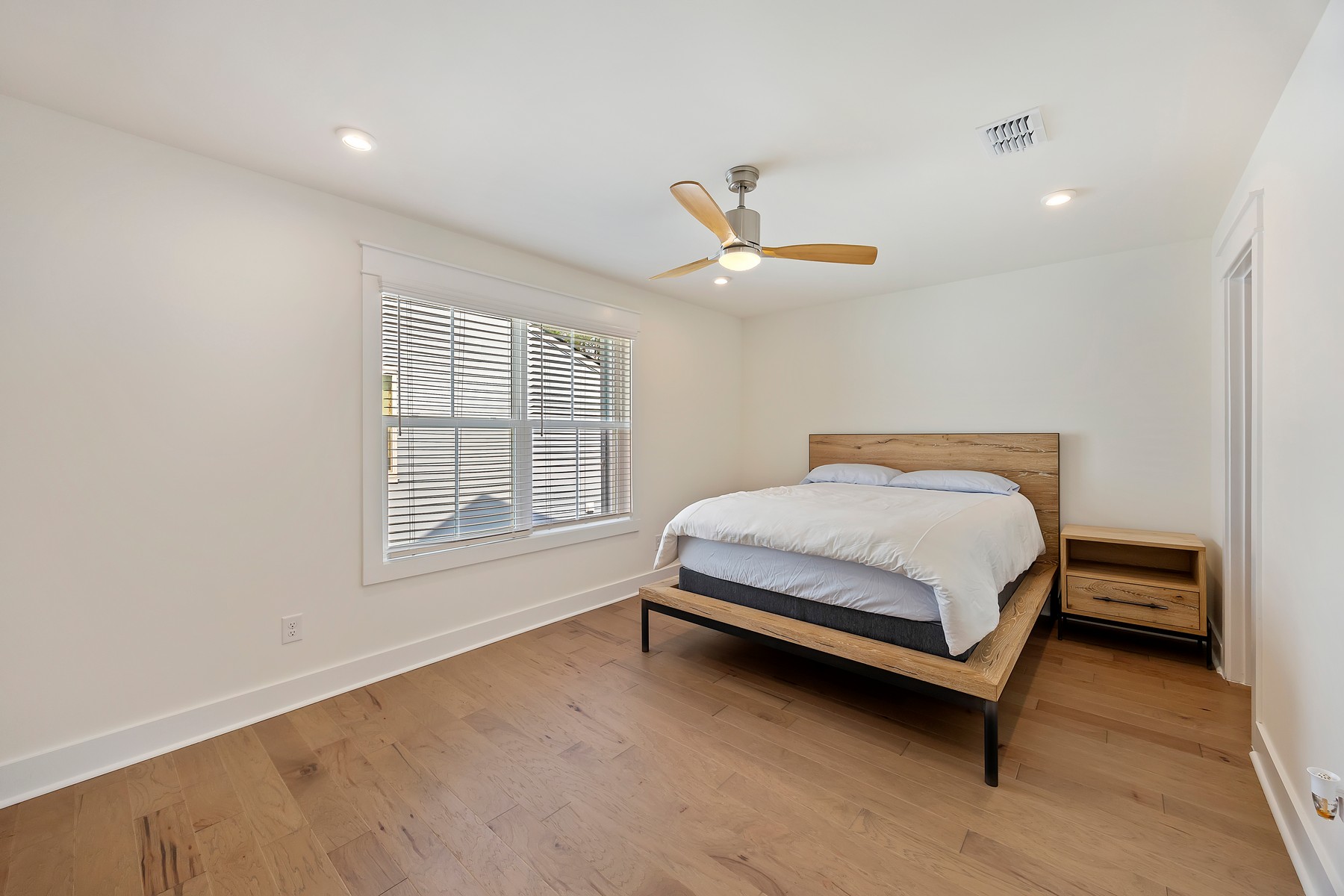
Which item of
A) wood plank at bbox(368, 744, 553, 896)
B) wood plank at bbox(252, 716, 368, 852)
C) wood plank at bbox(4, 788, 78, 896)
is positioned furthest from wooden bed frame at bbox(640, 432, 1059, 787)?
wood plank at bbox(4, 788, 78, 896)

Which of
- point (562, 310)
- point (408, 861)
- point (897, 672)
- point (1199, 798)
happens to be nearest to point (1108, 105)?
point (897, 672)

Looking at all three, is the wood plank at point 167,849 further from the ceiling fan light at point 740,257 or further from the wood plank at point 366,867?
the ceiling fan light at point 740,257

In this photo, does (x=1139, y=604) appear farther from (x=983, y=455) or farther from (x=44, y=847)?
(x=44, y=847)

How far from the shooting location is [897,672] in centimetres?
204

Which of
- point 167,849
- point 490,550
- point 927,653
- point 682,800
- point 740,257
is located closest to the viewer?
point 167,849

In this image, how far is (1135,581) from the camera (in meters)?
2.88

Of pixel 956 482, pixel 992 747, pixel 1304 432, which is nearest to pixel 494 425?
pixel 992 747

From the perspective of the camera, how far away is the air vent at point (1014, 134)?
189 cm

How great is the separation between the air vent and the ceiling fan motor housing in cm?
88

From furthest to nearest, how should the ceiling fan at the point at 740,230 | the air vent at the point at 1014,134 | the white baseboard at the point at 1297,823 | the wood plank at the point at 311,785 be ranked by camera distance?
the ceiling fan at the point at 740,230
the air vent at the point at 1014,134
the wood plank at the point at 311,785
the white baseboard at the point at 1297,823

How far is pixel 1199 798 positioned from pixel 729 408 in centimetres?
382

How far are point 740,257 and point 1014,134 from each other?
109cm

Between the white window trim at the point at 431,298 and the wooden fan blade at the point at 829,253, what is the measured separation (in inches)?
61.5

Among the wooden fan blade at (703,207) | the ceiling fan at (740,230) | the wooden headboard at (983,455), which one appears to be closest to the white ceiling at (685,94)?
the ceiling fan at (740,230)
